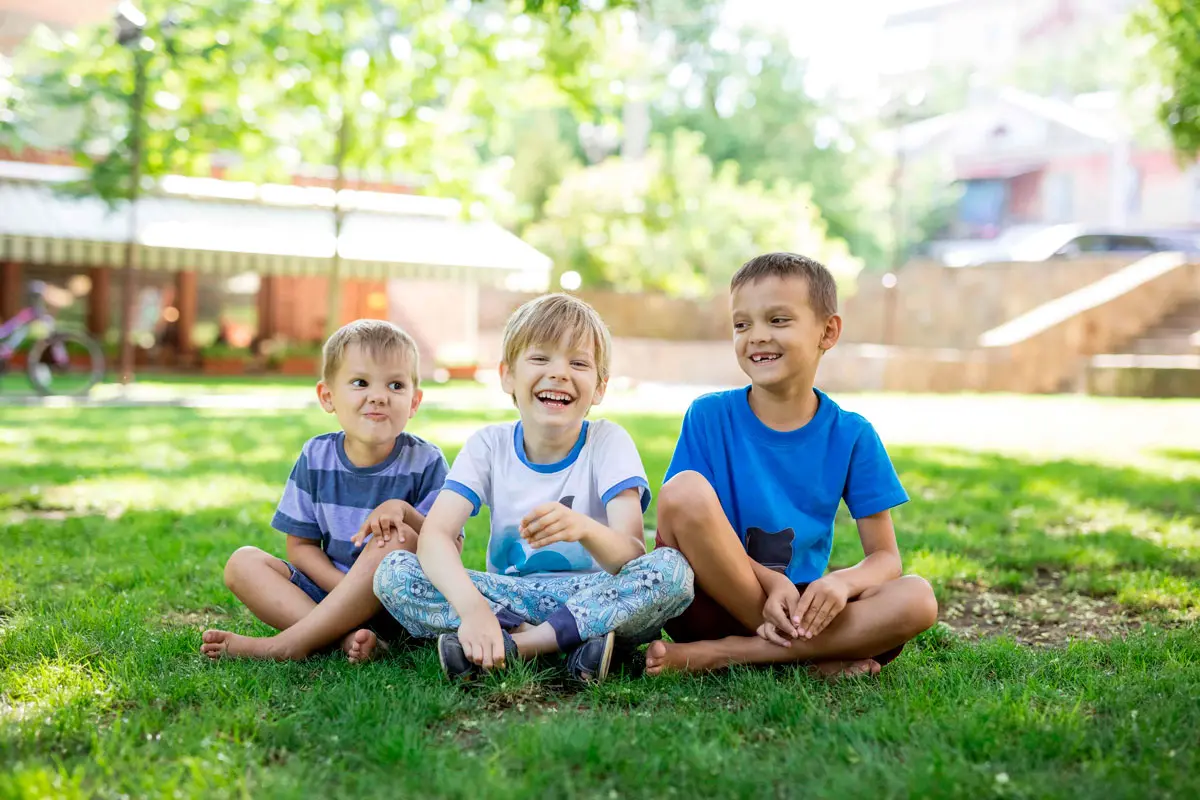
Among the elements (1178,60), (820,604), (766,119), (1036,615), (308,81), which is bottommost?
(1036,615)

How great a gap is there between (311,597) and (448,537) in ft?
2.03

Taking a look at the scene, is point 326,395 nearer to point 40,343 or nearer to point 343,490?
point 343,490

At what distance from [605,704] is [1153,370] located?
509 inches

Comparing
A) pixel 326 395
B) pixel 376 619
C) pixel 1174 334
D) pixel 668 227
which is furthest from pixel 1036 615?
pixel 668 227

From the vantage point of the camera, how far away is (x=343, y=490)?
3.22m

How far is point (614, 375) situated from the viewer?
776 inches

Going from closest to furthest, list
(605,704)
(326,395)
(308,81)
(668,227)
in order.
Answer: (605,704) → (326,395) → (308,81) → (668,227)

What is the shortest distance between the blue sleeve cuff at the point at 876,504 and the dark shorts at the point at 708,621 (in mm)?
251

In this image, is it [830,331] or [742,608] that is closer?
[742,608]

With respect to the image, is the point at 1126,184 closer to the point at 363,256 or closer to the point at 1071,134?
the point at 1071,134

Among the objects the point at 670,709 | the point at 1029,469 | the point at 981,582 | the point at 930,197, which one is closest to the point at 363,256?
the point at 1029,469

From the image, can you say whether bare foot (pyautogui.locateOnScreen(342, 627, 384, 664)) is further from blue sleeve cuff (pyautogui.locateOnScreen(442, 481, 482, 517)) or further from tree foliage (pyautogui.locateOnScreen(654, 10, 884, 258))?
tree foliage (pyautogui.locateOnScreen(654, 10, 884, 258))

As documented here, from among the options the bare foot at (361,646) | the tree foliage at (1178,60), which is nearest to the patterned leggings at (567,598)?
the bare foot at (361,646)

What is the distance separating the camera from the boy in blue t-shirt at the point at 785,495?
282cm
